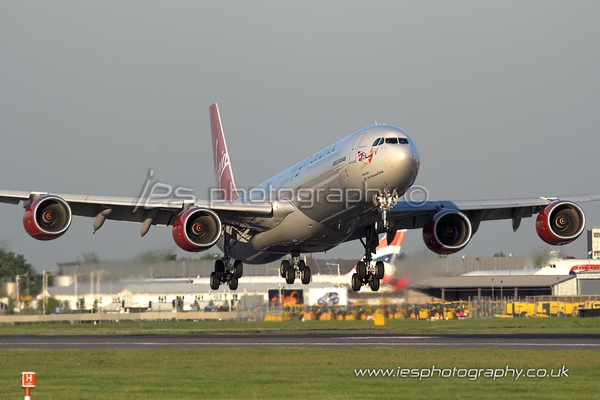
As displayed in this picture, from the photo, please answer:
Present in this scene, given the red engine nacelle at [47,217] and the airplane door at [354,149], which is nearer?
the airplane door at [354,149]

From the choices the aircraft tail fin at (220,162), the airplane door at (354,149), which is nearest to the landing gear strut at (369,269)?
the airplane door at (354,149)

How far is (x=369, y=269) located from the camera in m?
44.3

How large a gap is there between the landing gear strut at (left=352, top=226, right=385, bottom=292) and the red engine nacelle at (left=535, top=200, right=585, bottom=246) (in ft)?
25.3

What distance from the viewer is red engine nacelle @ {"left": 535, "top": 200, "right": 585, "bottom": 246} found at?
141 ft

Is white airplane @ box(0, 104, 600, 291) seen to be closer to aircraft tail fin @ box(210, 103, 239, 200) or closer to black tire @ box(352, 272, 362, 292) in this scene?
black tire @ box(352, 272, 362, 292)

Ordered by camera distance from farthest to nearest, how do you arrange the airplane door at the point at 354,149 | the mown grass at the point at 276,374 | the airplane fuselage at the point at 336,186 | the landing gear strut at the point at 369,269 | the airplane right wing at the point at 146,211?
the landing gear strut at the point at 369,269 < the airplane right wing at the point at 146,211 < the airplane door at the point at 354,149 < the airplane fuselage at the point at 336,186 < the mown grass at the point at 276,374

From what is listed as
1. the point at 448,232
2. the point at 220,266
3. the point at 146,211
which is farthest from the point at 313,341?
the point at 146,211

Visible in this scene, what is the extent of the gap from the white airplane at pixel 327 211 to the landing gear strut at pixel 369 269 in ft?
0.18

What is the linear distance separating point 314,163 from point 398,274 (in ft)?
74.4

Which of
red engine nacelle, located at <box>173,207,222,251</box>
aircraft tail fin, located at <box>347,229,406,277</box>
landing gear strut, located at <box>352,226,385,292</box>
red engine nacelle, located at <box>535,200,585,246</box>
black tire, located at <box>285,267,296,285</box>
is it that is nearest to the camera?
red engine nacelle, located at <box>173,207,222,251</box>

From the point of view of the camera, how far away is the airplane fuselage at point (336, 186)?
35812mm

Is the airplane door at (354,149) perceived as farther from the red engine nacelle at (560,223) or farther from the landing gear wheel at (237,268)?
the landing gear wheel at (237,268)

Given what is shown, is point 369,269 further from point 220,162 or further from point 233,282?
point 220,162

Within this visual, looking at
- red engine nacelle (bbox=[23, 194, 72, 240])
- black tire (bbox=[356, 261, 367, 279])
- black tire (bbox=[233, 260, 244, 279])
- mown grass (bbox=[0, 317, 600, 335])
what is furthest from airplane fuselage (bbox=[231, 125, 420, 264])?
mown grass (bbox=[0, 317, 600, 335])
